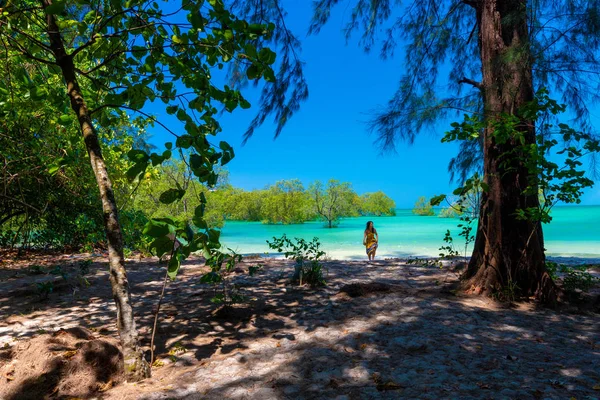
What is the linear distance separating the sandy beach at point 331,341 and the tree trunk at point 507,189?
39 centimetres

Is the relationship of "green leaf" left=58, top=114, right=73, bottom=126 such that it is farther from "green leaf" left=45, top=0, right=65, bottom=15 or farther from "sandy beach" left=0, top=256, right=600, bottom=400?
"sandy beach" left=0, top=256, right=600, bottom=400

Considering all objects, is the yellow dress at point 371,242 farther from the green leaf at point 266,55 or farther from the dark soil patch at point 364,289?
the green leaf at point 266,55

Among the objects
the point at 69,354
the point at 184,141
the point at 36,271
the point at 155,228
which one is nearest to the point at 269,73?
the point at 184,141

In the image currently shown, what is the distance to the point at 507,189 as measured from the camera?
16.0 ft

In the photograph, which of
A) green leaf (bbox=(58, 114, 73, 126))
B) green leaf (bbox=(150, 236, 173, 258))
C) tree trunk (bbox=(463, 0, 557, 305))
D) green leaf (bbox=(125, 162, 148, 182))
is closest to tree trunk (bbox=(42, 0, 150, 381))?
green leaf (bbox=(58, 114, 73, 126))

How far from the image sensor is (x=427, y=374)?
2.58 m

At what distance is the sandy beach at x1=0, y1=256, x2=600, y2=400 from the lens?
2.42 meters

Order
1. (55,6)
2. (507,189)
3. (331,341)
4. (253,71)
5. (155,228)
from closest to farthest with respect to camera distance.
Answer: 1. (55,6)
2. (155,228)
3. (253,71)
4. (331,341)
5. (507,189)

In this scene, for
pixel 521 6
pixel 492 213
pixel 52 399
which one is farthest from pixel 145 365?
pixel 521 6

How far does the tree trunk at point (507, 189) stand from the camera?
4750 mm

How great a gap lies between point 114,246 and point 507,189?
5.01 meters

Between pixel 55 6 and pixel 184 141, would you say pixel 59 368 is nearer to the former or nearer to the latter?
pixel 184 141

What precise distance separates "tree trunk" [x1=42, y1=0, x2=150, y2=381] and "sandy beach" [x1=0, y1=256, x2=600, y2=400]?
0.19 metres

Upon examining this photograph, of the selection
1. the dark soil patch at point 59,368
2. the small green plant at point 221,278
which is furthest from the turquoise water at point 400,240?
the dark soil patch at point 59,368
